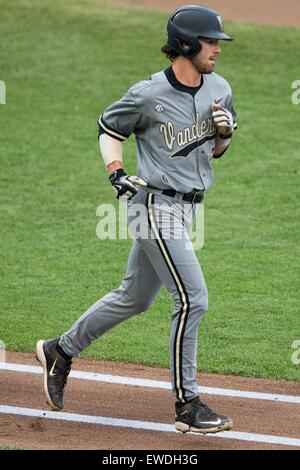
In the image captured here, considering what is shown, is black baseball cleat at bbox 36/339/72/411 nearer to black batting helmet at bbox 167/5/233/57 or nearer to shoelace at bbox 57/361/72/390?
shoelace at bbox 57/361/72/390

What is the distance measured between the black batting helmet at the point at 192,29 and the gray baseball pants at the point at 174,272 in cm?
79

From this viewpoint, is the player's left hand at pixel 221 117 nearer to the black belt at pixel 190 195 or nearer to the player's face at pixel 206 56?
the player's face at pixel 206 56

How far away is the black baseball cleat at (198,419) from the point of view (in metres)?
5.87

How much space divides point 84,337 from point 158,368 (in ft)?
3.19

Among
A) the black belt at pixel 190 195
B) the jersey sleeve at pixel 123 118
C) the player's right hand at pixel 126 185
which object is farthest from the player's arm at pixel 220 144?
the player's right hand at pixel 126 185

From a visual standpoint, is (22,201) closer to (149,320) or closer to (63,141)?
(63,141)

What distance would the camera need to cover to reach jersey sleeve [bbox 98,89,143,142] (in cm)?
609

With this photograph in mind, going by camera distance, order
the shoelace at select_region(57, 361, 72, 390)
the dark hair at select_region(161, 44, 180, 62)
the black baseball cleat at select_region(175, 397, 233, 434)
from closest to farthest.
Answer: the black baseball cleat at select_region(175, 397, 233, 434) → the dark hair at select_region(161, 44, 180, 62) → the shoelace at select_region(57, 361, 72, 390)

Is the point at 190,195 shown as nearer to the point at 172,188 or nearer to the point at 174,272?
the point at 172,188

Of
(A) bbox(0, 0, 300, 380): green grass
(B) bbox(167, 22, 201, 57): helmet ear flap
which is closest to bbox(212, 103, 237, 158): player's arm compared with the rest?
A: (B) bbox(167, 22, 201, 57): helmet ear flap

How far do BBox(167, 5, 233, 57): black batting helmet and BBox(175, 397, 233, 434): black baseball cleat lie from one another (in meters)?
1.85

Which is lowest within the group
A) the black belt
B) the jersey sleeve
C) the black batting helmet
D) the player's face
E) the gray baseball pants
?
the gray baseball pants

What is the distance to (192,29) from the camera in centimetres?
606

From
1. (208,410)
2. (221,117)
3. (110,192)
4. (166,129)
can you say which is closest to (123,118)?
(166,129)
